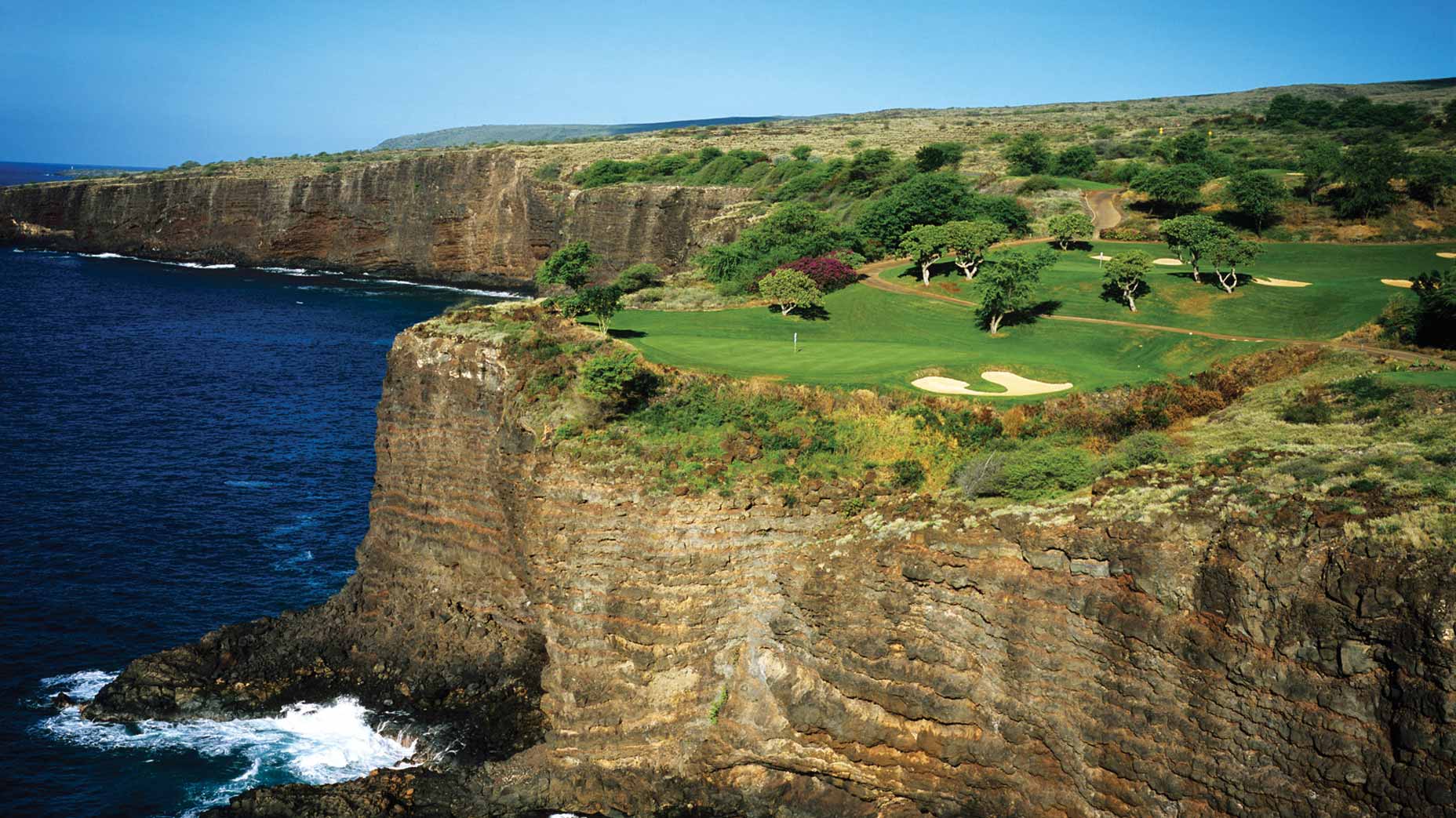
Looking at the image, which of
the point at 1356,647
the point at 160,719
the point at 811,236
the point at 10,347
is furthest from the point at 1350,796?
the point at 10,347

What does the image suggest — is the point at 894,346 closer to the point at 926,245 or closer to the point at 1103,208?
the point at 926,245

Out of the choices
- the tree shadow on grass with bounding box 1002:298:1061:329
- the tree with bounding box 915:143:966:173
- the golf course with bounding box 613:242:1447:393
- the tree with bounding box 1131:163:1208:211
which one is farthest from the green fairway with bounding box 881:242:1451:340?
the tree with bounding box 915:143:966:173

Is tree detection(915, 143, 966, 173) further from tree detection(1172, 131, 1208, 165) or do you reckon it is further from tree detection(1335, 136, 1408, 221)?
tree detection(1335, 136, 1408, 221)

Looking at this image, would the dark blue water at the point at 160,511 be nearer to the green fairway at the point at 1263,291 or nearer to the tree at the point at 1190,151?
the green fairway at the point at 1263,291

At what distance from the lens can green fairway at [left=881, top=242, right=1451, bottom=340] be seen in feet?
140

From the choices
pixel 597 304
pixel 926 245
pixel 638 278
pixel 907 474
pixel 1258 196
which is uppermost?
→ pixel 1258 196

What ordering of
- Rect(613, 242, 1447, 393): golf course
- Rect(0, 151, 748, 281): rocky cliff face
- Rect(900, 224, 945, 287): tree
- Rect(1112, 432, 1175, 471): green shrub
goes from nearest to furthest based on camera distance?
Rect(1112, 432, 1175, 471): green shrub < Rect(613, 242, 1447, 393): golf course < Rect(900, 224, 945, 287): tree < Rect(0, 151, 748, 281): rocky cliff face

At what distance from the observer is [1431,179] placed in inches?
2232

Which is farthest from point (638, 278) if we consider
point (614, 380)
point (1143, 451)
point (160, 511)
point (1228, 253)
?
point (1143, 451)

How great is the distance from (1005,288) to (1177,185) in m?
26.7

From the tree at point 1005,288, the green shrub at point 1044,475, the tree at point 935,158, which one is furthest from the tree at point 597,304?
the tree at point 935,158

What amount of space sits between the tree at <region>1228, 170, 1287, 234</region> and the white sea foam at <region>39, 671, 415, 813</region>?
5283 centimetres

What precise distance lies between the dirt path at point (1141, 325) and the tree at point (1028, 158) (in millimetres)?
27368

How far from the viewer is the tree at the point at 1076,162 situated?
263 ft
